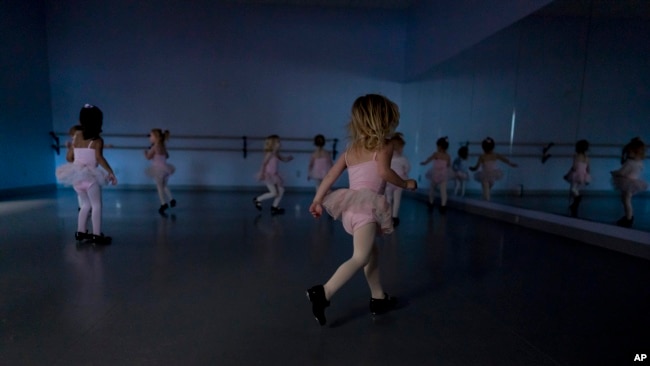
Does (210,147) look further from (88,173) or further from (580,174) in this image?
(580,174)

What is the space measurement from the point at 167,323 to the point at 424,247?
236cm

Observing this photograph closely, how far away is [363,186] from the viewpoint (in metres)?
1.73

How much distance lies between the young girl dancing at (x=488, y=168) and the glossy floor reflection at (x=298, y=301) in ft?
6.92

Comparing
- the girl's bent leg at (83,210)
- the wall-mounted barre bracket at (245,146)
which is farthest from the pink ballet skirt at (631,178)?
the wall-mounted barre bracket at (245,146)

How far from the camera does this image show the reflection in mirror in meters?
3.75

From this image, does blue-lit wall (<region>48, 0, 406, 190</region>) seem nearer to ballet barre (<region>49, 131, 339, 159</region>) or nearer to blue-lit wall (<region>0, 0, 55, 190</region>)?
ballet barre (<region>49, 131, 339, 159</region>)

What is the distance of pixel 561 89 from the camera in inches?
178

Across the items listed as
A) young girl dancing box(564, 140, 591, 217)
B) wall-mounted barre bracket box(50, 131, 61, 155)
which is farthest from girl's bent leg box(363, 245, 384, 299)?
wall-mounted barre bracket box(50, 131, 61, 155)

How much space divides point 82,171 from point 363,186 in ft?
9.36

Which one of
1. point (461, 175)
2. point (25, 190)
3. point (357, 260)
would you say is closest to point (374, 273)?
point (357, 260)

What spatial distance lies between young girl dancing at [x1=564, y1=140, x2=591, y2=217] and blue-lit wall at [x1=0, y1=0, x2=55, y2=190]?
9635 mm

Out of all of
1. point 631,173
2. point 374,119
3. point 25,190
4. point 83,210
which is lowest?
point 25,190

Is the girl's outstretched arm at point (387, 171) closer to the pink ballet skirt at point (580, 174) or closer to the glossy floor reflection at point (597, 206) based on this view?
the glossy floor reflection at point (597, 206)

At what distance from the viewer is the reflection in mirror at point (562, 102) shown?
3746 mm
